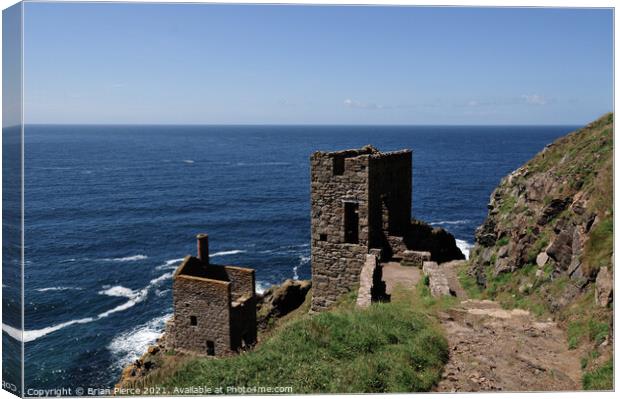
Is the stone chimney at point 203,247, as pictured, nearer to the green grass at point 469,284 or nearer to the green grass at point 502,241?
the green grass at point 469,284

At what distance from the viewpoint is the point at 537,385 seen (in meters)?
11.4

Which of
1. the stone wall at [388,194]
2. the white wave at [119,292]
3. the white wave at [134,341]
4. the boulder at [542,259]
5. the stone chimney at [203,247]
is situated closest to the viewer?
the boulder at [542,259]

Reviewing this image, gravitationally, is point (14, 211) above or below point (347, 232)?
above

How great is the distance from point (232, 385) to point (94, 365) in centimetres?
3052

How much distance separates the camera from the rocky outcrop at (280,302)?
122 feet

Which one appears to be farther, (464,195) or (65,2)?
(464,195)

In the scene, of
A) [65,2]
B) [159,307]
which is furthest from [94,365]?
[65,2]

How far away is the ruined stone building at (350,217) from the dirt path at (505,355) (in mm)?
6889

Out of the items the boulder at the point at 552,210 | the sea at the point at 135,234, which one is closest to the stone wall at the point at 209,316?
the sea at the point at 135,234

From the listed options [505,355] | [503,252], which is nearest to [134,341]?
[503,252]

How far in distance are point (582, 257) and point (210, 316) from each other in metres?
17.9

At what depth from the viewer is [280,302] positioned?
124 feet

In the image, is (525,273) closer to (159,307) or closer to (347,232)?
(347,232)

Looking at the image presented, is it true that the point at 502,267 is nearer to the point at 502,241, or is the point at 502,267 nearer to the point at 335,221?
the point at 502,241
